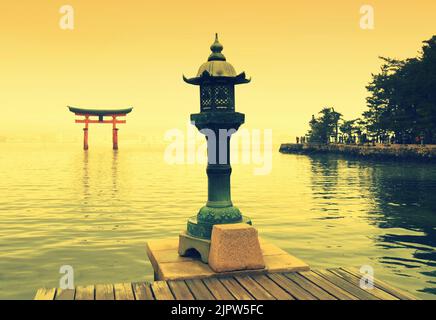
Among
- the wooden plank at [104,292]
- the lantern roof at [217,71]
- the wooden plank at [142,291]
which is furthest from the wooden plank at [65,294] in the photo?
the lantern roof at [217,71]

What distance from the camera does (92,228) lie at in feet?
43.7

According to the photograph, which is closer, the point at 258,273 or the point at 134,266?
the point at 258,273

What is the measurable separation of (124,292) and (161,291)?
0.38m

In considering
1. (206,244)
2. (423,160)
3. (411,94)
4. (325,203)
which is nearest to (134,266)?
(206,244)

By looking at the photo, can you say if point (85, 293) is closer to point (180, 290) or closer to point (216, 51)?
point (180, 290)

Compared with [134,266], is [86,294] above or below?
above

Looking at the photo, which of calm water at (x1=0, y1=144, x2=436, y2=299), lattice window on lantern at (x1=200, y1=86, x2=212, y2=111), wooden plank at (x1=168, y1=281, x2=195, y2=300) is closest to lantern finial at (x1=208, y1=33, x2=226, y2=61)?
lattice window on lantern at (x1=200, y1=86, x2=212, y2=111)

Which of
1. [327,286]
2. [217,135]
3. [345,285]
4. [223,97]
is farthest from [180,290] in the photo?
[223,97]

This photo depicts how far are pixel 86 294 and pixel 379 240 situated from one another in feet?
27.3

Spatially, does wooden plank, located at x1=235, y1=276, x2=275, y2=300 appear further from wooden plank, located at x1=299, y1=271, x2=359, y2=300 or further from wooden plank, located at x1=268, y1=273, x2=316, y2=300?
wooden plank, located at x1=299, y1=271, x2=359, y2=300

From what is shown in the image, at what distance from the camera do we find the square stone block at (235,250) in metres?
5.63

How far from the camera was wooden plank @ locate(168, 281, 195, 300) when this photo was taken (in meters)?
4.80
